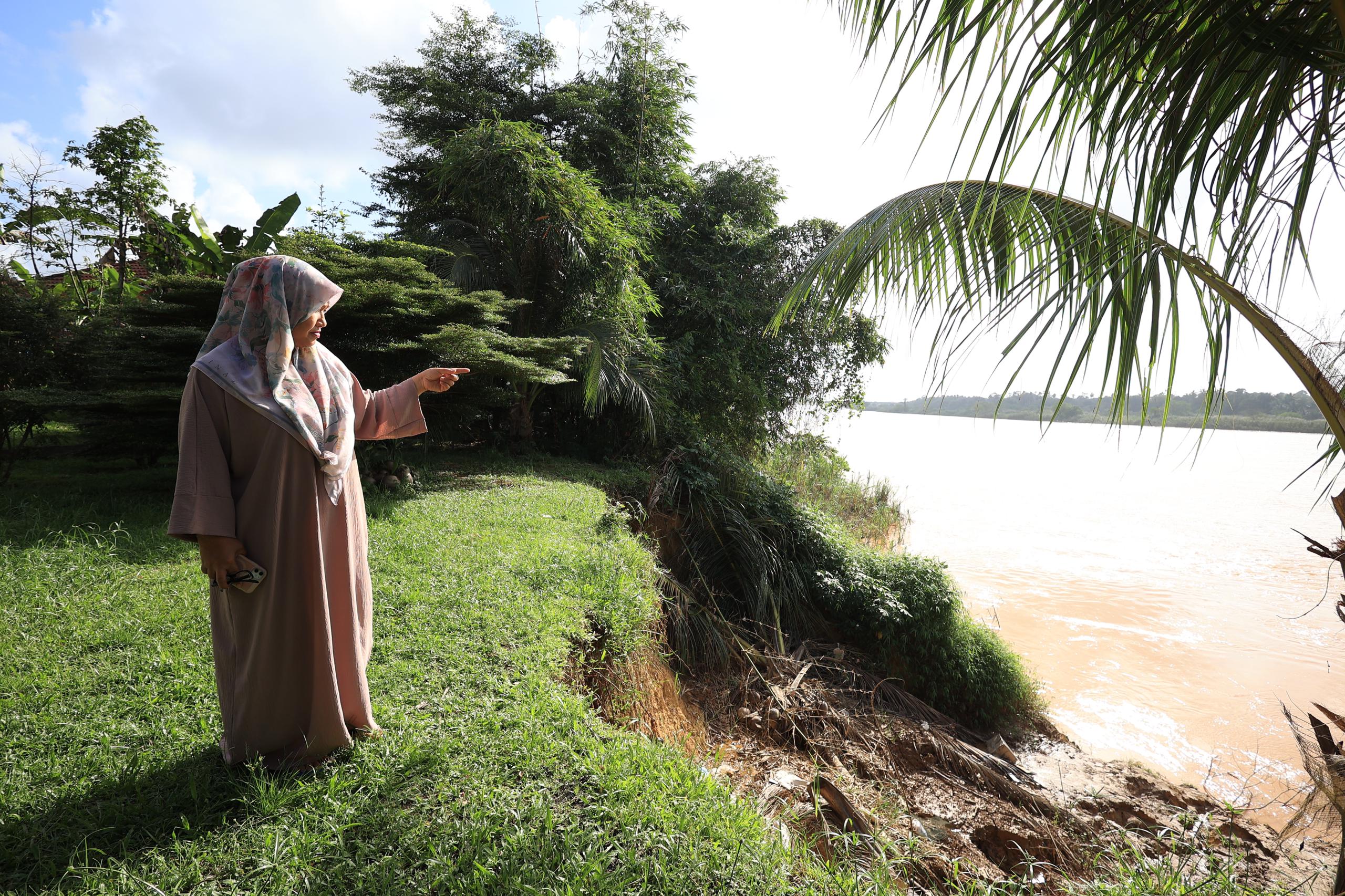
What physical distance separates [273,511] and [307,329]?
62 centimetres

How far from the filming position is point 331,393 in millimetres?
2232

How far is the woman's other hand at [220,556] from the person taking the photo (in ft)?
6.23

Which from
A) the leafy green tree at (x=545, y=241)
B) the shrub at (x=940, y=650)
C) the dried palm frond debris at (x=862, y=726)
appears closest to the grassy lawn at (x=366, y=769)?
the dried palm frond debris at (x=862, y=726)

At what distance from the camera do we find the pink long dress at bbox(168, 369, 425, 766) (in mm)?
1915

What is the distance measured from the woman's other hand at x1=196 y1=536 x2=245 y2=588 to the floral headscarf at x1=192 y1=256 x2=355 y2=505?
12.1 inches

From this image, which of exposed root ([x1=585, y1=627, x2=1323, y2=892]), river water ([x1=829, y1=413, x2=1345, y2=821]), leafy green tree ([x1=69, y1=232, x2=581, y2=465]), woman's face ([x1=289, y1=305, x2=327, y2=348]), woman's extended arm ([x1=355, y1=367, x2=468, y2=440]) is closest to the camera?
woman's face ([x1=289, y1=305, x2=327, y2=348])

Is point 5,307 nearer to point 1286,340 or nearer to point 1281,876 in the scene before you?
point 1286,340

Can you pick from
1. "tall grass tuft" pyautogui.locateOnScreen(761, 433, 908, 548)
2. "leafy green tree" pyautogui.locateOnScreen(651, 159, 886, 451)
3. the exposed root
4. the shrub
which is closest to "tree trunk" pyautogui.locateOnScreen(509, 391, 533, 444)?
"leafy green tree" pyautogui.locateOnScreen(651, 159, 886, 451)

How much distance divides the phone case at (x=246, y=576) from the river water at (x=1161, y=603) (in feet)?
7.11

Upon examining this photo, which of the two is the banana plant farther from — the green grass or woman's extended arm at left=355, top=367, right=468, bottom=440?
woman's extended arm at left=355, top=367, right=468, bottom=440

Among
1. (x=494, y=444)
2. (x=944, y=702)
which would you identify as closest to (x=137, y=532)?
(x=494, y=444)

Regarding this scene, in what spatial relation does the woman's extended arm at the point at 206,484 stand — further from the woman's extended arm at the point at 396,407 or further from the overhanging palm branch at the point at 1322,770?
the overhanging palm branch at the point at 1322,770

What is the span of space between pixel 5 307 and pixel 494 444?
5164 millimetres

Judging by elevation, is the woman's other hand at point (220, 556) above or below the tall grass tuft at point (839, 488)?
above
